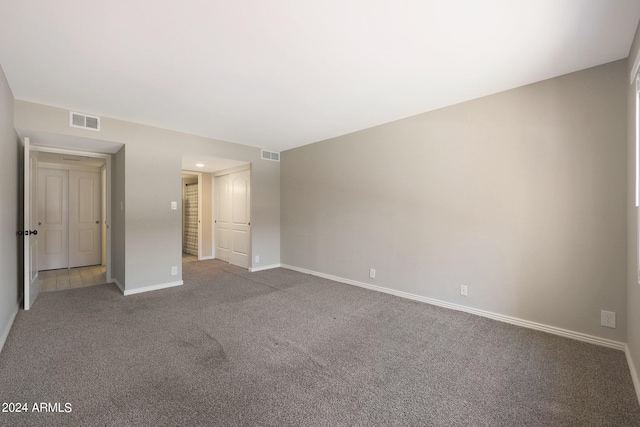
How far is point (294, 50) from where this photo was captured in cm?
219

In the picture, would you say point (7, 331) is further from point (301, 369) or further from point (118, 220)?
point (301, 369)

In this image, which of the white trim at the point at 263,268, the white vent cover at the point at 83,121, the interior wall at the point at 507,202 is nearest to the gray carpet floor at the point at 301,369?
the interior wall at the point at 507,202

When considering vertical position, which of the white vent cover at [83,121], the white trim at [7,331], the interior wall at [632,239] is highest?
the white vent cover at [83,121]

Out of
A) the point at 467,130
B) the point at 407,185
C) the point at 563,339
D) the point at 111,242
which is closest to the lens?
the point at 563,339

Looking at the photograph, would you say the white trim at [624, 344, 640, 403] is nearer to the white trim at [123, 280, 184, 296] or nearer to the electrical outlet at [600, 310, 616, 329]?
the electrical outlet at [600, 310, 616, 329]

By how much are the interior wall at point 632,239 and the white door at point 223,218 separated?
5.98 meters

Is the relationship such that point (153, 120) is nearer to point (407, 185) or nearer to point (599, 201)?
point (407, 185)

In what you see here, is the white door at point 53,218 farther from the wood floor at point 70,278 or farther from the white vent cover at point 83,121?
the white vent cover at point 83,121

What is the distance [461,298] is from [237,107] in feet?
Result: 11.7

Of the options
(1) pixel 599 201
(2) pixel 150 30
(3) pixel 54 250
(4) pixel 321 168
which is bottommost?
(3) pixel 54 250

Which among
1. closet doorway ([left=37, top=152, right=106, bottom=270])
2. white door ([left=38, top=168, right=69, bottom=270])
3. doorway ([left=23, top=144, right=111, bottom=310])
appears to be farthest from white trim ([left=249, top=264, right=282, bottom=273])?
→ white door ([left=38, top=168, right=69, bottom=270])

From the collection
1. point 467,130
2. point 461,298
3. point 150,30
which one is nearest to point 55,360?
point 150,30

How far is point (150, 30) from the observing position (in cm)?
194

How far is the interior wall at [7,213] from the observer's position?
7.98 ft
